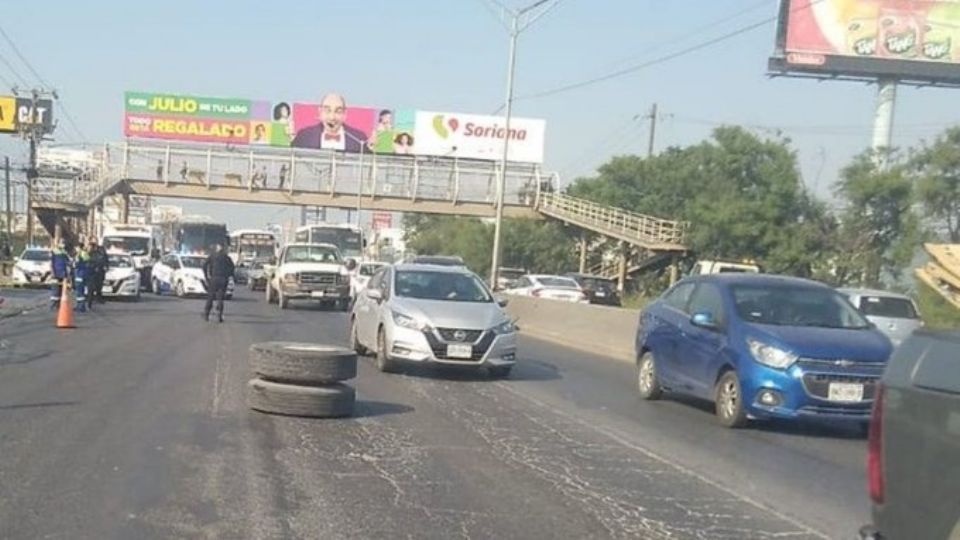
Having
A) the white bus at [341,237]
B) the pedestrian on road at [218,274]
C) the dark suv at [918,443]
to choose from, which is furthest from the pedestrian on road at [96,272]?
the dark suv at [918,443]

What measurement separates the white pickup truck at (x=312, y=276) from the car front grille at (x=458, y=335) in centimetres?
1983

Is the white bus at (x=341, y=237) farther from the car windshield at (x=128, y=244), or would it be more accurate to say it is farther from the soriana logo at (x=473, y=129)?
the soriana logo at (x=473, y=129)

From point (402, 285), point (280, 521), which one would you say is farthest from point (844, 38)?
point (280, 521)

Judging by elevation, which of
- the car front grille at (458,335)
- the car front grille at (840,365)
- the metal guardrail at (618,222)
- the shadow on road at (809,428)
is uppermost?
the metal guardrail at (618,222)

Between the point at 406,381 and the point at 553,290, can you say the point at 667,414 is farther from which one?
the point at 553,290

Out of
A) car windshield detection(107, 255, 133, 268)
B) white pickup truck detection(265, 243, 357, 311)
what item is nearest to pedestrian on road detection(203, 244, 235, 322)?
white pickup truck detection(265, 243, 357, 311)

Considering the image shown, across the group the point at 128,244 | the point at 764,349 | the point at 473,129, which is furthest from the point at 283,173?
the point at 764,349

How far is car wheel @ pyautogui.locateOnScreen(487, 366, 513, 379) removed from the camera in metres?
17.4

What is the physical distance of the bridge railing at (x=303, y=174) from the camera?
218ft

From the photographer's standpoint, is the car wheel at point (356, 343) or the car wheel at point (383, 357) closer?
the car wheel at point (383, 357)

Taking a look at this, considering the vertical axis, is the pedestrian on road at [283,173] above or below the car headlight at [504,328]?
above

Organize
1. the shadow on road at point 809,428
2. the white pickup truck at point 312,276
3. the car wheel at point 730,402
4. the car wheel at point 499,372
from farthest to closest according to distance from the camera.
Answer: the white pickup truck at point 312,276 → the car wheel at point 499,372 → the shadow on road at point 809,428 → the car wheel at point 730,402

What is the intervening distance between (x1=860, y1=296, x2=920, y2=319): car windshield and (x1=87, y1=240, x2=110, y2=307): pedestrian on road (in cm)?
1749

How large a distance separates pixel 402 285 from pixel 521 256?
66249 mm
